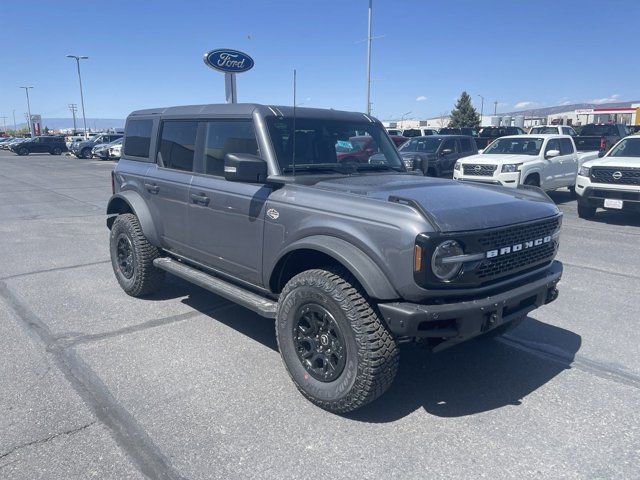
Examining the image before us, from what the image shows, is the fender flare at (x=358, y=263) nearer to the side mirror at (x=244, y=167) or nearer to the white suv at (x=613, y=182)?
the side mirror at (x=244, y=167)

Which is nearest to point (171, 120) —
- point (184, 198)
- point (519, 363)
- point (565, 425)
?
point (184, 198)

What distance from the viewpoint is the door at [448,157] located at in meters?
→ 15.4

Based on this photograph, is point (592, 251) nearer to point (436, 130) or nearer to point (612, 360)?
point (612, 360)

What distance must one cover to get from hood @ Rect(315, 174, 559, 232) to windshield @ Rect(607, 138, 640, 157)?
28.6 ft

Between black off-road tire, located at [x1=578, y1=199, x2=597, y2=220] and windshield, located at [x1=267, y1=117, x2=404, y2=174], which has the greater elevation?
windshield, located at [x1=267, y1=117, x2=404, y2=174]

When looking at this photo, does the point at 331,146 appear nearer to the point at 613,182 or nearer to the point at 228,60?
the point at 613,182

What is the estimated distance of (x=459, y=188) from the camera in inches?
154

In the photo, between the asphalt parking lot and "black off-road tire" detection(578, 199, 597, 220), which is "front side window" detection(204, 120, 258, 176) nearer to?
the asphalt parking lot

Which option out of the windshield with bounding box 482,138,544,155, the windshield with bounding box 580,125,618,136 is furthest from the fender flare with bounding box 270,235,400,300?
the windshield with bounding box 580,125,618,136

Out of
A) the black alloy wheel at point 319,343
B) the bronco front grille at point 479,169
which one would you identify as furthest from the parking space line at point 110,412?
the bronco front grille at point 479,169

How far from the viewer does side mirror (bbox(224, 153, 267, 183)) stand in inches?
142

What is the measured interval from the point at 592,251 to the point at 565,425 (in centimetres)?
564

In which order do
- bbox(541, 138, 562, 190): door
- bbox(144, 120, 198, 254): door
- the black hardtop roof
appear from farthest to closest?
bbox(541, 138, 562, 190): door, bbox(144, 120, 198, 254): door, the black hardtop roof

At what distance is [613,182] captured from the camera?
10.4 meters
